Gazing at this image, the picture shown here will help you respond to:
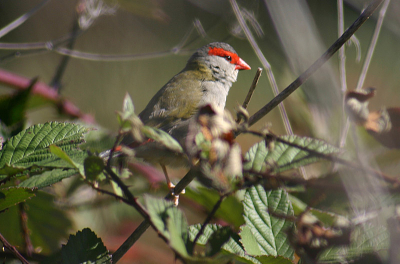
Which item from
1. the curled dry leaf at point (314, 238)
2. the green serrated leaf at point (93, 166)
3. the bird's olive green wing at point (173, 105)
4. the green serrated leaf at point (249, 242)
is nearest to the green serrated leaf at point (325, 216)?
the curled dry leaf at point (314, 238)

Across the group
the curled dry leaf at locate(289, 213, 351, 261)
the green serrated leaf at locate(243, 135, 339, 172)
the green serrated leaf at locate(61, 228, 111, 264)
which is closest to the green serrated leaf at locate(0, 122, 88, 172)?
the green serrated leaf at locate(61, 228, 111, 264)

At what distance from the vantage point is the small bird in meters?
2.17

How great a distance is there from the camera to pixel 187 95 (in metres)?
2.45

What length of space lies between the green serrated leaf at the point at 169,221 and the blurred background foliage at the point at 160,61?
1.36ft

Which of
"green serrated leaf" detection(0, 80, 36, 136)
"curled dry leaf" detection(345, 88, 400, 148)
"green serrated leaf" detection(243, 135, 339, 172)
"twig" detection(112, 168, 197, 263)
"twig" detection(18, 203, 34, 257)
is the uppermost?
"curled dry leaf" detection(345, 88, 400, 148)

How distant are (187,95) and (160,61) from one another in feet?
9.17

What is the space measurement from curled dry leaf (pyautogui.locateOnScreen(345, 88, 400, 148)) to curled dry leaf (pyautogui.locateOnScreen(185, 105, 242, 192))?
34 centimetres

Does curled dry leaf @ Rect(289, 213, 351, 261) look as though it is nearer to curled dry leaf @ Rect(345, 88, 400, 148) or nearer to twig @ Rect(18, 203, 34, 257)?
curled dry leaf @ Rect(345, 88, 400, 148)

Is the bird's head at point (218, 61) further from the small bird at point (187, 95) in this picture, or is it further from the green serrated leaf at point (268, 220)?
the green serrated leaf at point (268, 220)

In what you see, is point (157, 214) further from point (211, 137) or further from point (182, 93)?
point (182, 93)

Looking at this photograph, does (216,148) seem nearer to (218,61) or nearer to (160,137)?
(160,137)

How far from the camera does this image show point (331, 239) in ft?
1.87

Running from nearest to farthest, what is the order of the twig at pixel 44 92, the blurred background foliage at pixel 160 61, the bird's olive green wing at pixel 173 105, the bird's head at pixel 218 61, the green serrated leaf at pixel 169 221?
the green serrated leaf at pixel 169 221 < the blurred background foliage at pixel 160 61 < the twig at pixel 44 92 < the bird's olive green wing at pixel 173 105 < the bird's head at pixel 218 61

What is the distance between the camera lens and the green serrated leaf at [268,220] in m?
0.81
